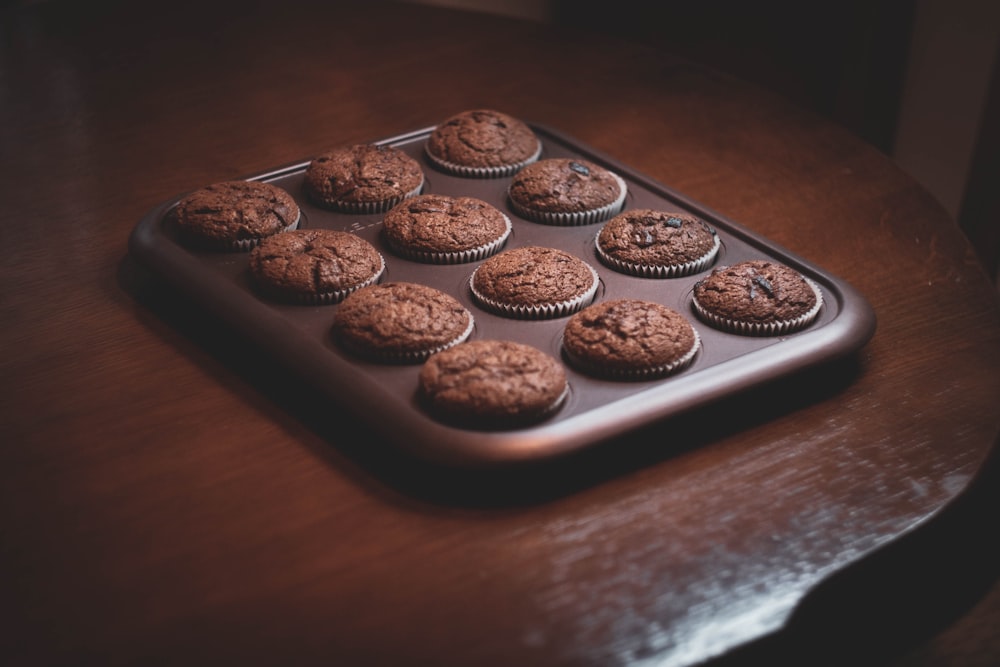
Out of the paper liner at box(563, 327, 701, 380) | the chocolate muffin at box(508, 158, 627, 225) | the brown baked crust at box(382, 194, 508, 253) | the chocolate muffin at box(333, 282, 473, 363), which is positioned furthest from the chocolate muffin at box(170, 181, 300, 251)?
the paper liner at box(563, 327, 701, 380)

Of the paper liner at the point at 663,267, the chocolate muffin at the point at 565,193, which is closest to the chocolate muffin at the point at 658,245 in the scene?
the paper liner at the point at 663,267

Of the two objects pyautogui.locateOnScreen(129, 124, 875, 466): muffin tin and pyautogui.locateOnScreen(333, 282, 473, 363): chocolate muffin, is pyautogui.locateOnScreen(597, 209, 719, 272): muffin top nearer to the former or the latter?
pyautogui.locateOnScreen(129, 124, 875, 466): muffin tin

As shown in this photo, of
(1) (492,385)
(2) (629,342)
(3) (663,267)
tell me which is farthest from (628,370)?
(3) (663,267)

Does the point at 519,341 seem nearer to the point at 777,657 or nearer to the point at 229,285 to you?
the point at 229,285

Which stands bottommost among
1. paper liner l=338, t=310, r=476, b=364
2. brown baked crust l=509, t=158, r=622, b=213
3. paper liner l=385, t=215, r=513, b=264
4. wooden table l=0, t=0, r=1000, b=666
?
wooden table l=0, t=0, r=1000, b=666

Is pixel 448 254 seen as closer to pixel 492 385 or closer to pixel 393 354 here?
pixel 393 354

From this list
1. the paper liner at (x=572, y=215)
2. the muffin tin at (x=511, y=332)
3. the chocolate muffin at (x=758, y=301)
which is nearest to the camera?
the muffin tin at (x=511, y=332)

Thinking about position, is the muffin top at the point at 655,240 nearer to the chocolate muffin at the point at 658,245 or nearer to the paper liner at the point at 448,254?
the chocolate muffin at the point at 658,245
